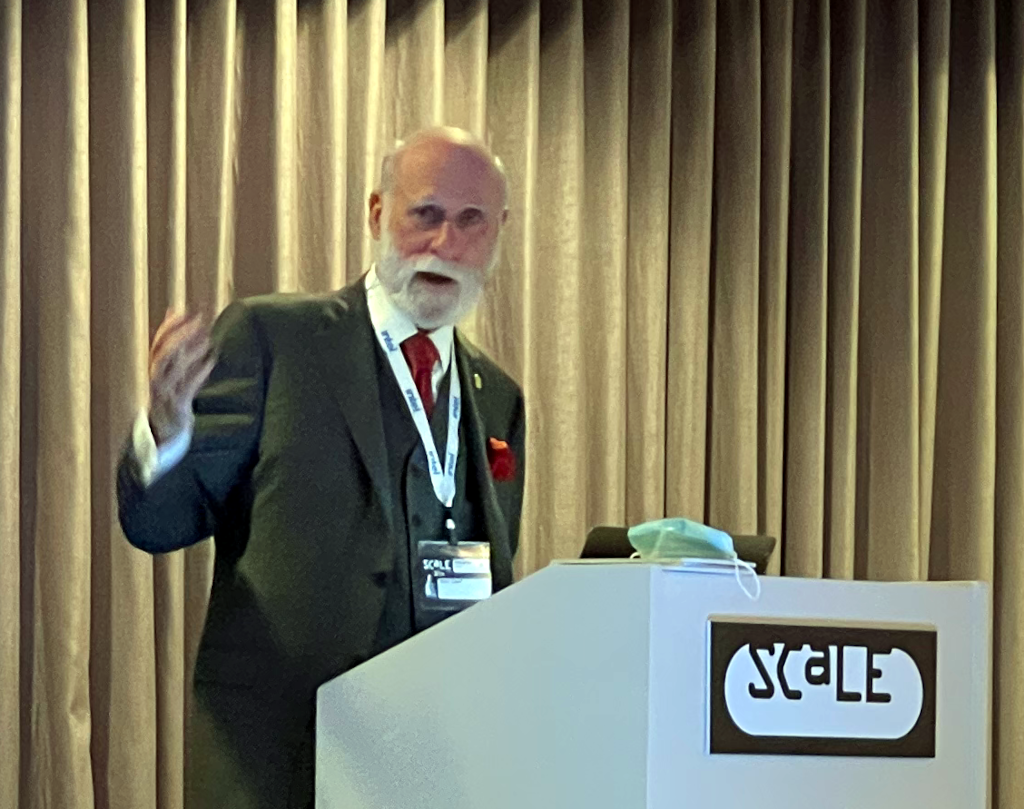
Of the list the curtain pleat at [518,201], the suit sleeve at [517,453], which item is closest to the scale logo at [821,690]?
the suit sleeve at [517,453]

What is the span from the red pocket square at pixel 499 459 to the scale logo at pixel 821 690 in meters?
0.85

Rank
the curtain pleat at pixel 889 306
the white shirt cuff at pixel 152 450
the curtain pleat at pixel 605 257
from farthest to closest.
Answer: the curtain pleat at pixel 889 306
the curtain pleat at pixel 605 257
the white shirt cuff at pixel 152 450

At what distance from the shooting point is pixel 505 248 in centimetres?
337

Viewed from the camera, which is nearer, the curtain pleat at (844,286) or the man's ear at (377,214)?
the man's ear at (377,214)

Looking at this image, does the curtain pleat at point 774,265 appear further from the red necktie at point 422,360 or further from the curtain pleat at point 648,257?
the red necktie at point 422,360

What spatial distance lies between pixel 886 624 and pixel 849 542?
2.26 metres

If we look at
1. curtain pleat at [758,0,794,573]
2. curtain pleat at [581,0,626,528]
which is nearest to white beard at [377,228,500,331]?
curtain pleat at [581,0,626,528]

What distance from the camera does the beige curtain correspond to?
2842 millimetres

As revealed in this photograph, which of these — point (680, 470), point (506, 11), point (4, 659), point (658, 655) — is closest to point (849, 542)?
point (680, 470)

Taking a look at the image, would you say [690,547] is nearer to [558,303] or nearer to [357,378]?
[357,378]

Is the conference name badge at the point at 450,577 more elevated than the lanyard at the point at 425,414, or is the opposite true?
the lanyard at the point at 425,414

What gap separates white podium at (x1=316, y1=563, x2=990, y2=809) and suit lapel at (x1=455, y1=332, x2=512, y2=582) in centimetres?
54

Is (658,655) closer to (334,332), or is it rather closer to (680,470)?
(334,332)

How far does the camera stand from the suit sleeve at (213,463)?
6.22 feet
